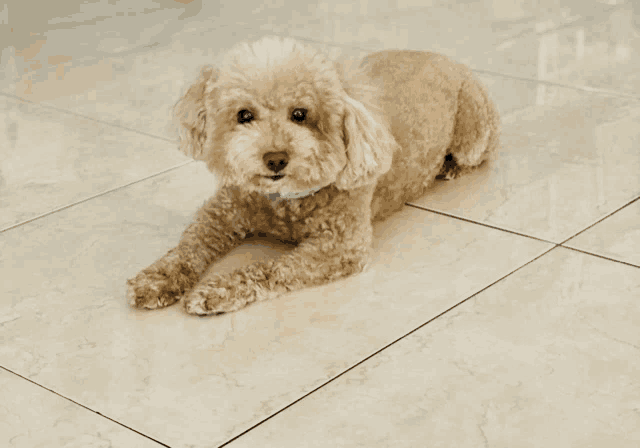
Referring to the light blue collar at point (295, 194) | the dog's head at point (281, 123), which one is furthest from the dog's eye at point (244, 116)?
the light blue collar at point (295, 194)

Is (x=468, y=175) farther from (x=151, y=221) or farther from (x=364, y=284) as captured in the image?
(x=151, y=221)

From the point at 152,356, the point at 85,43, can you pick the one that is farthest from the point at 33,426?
the point at 85,43

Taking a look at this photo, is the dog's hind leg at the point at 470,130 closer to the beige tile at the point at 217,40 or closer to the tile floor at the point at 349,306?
the tile floor at the point at 349,306

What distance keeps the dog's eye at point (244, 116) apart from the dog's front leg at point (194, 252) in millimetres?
259

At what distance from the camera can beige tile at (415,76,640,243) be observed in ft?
8.13

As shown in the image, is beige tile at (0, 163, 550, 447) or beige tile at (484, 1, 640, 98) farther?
beige tile at (484, 1, 640, 98)

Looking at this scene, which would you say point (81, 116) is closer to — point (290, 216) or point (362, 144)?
point (290, 216)

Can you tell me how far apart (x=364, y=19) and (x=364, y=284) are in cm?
313

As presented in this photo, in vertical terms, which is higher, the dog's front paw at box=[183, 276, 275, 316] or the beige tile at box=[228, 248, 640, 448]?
the dog's front paw at box=[183, 276, 275, 316]

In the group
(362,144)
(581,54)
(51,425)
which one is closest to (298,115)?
(362,144)

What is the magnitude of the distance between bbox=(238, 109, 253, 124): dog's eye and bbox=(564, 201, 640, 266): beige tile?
91 cm

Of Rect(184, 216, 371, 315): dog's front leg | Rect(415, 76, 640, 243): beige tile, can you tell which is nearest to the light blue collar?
Rect(184, 216, 371, 315): dog's front leg

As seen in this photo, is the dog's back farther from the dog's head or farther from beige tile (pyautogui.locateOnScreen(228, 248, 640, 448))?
beige tile (pyautogui.locateOnScreen(228, 248, 640, 448))

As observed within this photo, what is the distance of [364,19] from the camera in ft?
16.3
